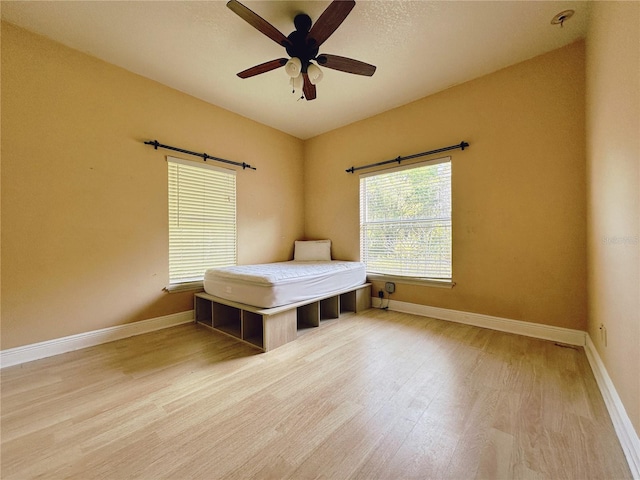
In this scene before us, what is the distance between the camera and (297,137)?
4.48 m

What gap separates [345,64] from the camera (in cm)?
213

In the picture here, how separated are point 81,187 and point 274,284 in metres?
2.05

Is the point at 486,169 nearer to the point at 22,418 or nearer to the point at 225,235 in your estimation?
the point at 225,235

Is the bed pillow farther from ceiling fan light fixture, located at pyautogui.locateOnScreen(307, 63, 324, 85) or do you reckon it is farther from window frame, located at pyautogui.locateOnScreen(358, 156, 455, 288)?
ceiling fan light fixture, located at pyautogui.locateOnScreen(307, 63, 324, 85)

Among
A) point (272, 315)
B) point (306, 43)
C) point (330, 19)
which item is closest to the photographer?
point (330, 19)

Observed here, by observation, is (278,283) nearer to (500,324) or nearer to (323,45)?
(323,45)

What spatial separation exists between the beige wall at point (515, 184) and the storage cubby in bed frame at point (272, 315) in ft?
2.38

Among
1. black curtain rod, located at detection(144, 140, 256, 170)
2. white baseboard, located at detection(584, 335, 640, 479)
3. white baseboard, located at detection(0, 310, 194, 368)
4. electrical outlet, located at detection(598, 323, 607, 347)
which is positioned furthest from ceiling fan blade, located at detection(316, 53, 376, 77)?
white baseboard, located at detection(0, 310, 194, 368)

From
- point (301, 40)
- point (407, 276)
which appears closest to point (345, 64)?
point (301, 40)

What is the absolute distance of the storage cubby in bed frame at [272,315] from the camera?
7.80ft

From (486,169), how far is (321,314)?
257 centimetres

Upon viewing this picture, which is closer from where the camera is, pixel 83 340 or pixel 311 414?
pixel 311 414

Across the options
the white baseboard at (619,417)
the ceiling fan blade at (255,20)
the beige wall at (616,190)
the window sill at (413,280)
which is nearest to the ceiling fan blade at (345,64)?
the ceiling fan blade at (255,20)

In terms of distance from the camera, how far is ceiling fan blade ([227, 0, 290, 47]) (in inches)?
62.1
